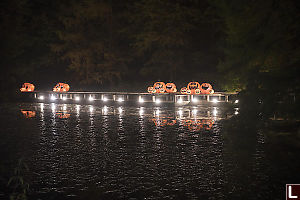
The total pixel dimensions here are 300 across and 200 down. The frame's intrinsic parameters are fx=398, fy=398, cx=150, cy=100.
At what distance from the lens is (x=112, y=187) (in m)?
8.81

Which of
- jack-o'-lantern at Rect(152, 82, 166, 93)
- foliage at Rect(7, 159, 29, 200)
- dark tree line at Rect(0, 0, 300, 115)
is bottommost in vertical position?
foliage at Rect(7, 159, 29, 200)

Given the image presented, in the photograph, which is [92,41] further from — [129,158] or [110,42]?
[129,158]

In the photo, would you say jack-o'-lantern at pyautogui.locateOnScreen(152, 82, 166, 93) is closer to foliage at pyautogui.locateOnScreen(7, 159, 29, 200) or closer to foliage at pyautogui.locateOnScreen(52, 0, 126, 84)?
foliage at pyautogui.locateOnScreen(52, 0, 126, 84)

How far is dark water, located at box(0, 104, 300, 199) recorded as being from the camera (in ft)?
28.1

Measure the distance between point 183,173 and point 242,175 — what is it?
1.44 metres

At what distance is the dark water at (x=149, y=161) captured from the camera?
8562 millimetres

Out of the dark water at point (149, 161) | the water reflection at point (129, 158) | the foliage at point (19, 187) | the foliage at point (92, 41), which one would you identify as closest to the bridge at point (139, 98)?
the foliage at point (92, 41)

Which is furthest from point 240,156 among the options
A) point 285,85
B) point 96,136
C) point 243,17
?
point 243,17

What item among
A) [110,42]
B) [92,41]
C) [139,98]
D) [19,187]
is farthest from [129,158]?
[110,42]

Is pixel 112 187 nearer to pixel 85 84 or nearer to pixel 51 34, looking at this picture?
pixel 85 84

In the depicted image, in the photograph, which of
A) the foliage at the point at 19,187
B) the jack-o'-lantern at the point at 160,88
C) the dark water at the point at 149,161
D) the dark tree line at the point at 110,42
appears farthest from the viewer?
the dark tree line at the point at 110,42

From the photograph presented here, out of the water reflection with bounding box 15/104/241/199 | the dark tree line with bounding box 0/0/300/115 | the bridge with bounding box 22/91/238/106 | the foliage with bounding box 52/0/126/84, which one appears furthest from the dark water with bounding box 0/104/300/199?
the foliage with bounding box 52/0/126/84

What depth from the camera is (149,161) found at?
11336mm

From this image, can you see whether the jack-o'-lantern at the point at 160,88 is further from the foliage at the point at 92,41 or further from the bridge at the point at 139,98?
the foliage at the point at 92,41
